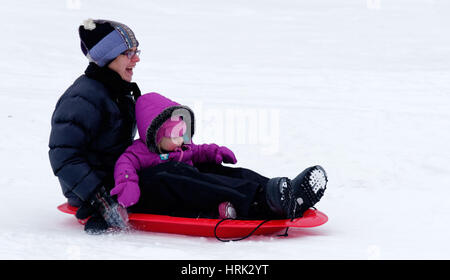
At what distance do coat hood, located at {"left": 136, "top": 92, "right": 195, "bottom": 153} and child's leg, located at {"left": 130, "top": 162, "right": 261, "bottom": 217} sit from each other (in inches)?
6.2

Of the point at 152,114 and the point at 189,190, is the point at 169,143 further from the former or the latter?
the point at 189,190

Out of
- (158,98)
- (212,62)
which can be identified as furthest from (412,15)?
(158,98)

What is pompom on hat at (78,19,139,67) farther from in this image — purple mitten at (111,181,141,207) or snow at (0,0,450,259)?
snow at (0,0,450,259)

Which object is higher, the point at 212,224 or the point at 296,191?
the point at 296,191

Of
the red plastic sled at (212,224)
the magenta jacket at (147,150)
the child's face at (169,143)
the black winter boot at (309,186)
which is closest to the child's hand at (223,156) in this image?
the magenta jacket at (147,150)

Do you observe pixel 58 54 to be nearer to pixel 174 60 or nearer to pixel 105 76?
pixel 174 60

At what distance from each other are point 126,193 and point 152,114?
434 mm

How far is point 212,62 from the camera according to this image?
981 centimetres

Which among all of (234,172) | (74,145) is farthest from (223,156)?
(74,145)

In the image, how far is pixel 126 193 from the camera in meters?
3.26

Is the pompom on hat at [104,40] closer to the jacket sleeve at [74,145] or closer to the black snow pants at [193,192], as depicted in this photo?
the jacket sleeve at [74,145]

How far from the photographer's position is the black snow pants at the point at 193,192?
3307 millimetres

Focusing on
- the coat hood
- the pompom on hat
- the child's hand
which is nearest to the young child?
the coat hood

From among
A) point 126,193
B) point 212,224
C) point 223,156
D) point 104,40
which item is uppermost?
point 104,40
